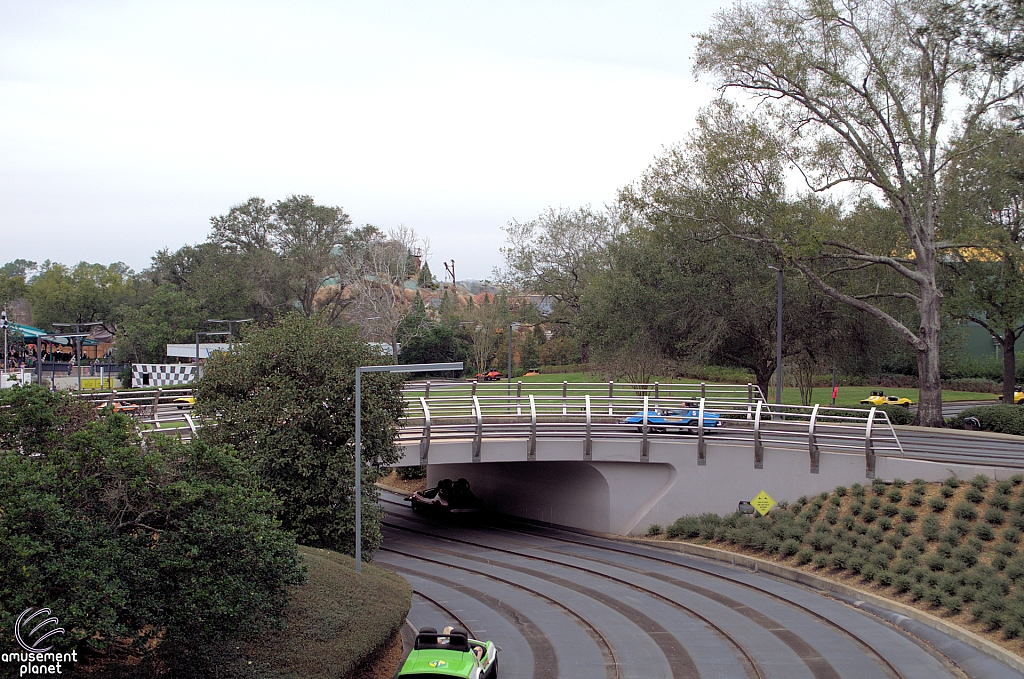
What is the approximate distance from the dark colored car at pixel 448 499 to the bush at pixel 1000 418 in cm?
2026

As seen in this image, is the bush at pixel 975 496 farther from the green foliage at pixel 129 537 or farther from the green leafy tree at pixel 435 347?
the green leafy tree at pixel 435 347

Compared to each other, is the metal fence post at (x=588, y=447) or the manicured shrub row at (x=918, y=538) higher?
the metal fence post at (x=588, y=447)

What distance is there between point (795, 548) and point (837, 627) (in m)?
5.16

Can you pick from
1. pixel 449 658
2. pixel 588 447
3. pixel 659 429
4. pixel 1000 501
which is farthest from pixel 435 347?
pixel 449 658

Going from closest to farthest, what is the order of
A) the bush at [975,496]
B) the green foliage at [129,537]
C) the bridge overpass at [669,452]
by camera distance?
the green foliage at [129,537]
the bush at [975,496]
the bridge overpass at [669,452]

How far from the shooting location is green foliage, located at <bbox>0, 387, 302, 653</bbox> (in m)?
9.49

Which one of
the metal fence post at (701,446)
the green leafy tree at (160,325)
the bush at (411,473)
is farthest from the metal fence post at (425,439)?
the green leafy tree at (160,325)

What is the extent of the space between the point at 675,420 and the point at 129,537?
21396 mm

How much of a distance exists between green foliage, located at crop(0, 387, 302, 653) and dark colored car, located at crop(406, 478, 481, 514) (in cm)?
2167

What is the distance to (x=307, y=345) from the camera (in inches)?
760

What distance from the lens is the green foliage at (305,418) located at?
1828cm

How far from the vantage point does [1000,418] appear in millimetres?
32594

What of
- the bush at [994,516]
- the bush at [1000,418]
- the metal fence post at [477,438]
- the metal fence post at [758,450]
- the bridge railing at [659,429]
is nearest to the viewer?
the bush at [994,516]

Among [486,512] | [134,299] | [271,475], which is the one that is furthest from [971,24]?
[134,299]
